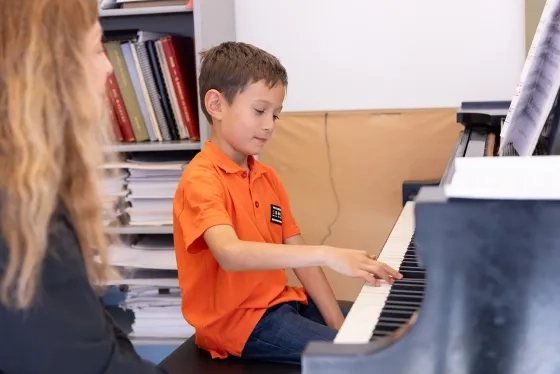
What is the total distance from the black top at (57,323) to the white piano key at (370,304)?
31 cm

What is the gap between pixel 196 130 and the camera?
2172 mm

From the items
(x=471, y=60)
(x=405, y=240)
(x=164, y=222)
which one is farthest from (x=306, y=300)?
(x=471, y=60)

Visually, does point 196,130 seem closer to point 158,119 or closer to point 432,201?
point 158,119

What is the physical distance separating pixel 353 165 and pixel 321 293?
0.76 meters

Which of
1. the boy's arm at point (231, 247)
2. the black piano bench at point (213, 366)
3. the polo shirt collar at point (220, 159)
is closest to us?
the boy's arm at point (231, 247)

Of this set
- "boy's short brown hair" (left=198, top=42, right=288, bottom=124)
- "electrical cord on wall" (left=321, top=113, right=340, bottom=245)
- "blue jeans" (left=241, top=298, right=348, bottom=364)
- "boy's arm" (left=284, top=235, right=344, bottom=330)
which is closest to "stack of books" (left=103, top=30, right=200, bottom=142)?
"electrical cord on wall" (left=321, top=113, right=340, bottom=245)

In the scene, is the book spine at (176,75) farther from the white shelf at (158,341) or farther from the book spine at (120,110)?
the white shelf at (158,341)

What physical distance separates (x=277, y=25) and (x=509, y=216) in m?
1.74

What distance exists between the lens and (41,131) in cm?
88

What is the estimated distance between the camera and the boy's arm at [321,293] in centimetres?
159

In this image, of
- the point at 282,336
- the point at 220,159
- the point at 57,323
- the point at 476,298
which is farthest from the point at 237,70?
the point at 476,298

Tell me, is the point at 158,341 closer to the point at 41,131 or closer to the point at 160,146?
the point at 160,146

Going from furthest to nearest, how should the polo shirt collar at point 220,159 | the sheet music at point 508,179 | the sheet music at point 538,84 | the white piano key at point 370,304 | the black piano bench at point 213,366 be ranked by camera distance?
the polo shirt collar at point 220,159 → the black piano bench at point 213,366 → the sheet music at point 538,84 → the white piano key at point 370,304 → the sheet music at point 508,179

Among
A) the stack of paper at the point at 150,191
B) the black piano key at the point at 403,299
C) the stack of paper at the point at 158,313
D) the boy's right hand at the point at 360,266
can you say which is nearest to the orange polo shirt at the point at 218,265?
the boy's right hand at the point at 360,266
